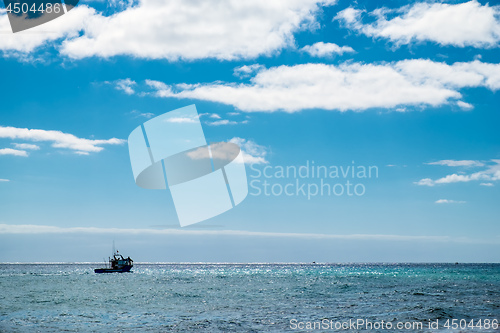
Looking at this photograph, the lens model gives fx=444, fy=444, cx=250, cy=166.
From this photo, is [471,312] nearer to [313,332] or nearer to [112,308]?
[313,332]

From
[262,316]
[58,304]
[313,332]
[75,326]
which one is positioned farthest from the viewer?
[58,304]

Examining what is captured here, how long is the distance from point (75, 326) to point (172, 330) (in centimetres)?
691

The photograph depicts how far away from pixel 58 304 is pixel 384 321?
29.2 metres

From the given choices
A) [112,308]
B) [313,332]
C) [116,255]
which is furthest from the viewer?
[116,255]

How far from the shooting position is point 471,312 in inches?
1257

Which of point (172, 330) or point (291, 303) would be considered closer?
point (172, 330)

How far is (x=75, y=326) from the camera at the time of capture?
28.0 meters

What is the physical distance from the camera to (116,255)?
117375mm

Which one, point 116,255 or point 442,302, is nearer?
point 442,302

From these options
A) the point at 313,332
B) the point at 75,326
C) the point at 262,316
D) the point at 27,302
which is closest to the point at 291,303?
the point at 262,316

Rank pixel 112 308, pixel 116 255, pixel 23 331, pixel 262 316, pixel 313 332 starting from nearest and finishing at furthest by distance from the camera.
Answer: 1. pixel 313 332
2. pixel 23 331
3. pixel 262 316
4. pixel 112 308
5. pixel 116 255

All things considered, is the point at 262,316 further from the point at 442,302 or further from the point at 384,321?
the point at 442,302

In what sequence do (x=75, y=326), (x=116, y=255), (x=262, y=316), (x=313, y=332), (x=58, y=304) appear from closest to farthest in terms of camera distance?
(x=313, y=332)
(x=75, y=326)
(x=262, y=316)
(x=58, y=304)
(x=116, y=255)

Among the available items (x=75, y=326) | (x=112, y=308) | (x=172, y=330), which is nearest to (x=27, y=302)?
(x=112, y=308)
